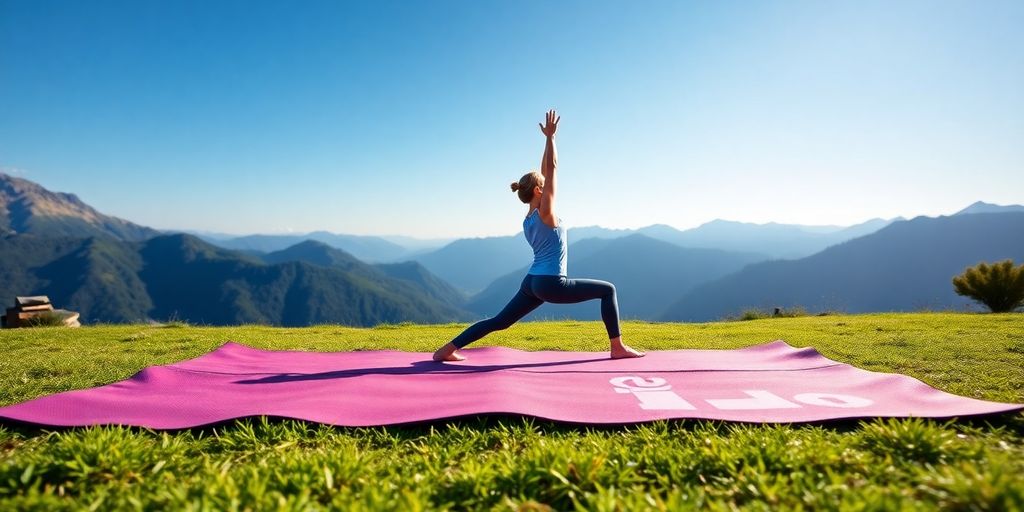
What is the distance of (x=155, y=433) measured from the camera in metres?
3.15

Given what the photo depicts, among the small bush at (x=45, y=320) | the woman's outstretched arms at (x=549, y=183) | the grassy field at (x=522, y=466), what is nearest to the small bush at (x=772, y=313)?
the grassy field at (x=522, y=466)

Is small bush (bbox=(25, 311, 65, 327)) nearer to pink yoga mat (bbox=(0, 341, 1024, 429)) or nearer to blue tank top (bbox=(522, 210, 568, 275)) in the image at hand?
pink yoga mat (bbox=(0, 341, 1024, 429))

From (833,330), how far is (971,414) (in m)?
6.33

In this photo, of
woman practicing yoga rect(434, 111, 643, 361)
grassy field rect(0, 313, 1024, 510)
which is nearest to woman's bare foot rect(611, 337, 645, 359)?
woman practicing yoga rect(434, 111, 643, 361)

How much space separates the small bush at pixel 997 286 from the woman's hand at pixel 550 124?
17161mm

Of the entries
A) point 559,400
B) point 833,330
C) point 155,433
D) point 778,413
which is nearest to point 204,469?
point 155,433

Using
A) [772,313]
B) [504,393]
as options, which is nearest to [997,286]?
[772,313]

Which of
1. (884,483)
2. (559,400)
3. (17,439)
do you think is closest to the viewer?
(884,483)

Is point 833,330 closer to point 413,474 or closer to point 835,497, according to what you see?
point 835,497

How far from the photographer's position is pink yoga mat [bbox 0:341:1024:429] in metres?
3.39

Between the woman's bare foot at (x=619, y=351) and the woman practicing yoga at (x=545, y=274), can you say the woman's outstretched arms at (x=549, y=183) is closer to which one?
the woman practicing yoga at (x=545, y=274)

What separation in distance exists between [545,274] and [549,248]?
30 centimetres

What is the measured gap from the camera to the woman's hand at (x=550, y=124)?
5.46 m

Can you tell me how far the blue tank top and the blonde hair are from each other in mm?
298
